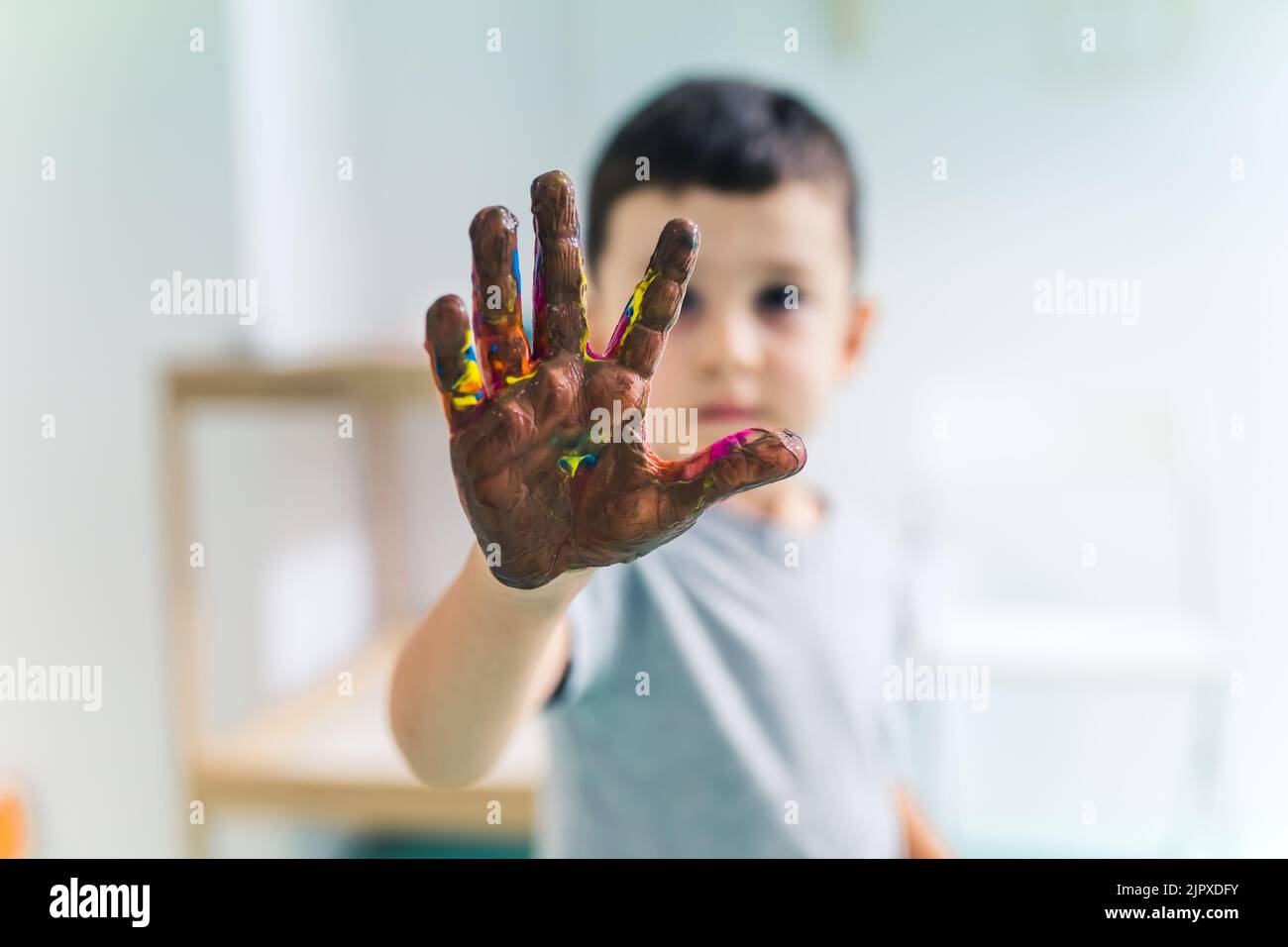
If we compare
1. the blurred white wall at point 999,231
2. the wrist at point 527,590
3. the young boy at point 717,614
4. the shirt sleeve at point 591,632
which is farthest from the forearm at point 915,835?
the blurred white wall at point 999,231

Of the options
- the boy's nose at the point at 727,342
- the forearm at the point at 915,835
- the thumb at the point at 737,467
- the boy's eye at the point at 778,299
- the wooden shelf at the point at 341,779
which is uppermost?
the boy's eye at the point at 778,299

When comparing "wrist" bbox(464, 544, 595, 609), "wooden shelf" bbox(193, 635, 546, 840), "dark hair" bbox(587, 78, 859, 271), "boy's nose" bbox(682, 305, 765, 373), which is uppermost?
"dark hair" bbox(587, 78, 859, 271)

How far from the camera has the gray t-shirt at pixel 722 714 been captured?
0.48 meters

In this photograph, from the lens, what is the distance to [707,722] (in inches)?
19.1

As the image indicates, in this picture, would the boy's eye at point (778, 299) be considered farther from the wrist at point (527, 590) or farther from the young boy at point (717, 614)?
the wrist at point (527, 590)

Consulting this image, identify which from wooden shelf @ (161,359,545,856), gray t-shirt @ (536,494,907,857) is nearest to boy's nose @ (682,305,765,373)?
gray t-shirt @ (536,494,907,857)

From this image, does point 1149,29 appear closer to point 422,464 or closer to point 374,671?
point 422,464

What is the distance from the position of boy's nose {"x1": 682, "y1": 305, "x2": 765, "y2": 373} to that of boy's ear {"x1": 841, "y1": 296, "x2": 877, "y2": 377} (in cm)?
11

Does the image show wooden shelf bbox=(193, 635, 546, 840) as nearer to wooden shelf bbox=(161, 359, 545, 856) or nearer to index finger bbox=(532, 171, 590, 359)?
wooden shelf bbox=(161, 359, 545, 856)

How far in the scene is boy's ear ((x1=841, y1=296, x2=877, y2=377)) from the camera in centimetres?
57

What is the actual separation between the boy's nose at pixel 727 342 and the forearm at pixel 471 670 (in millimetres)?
167

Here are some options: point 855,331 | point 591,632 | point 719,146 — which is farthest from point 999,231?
point 591,632

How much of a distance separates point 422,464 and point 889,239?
0.79 metres
